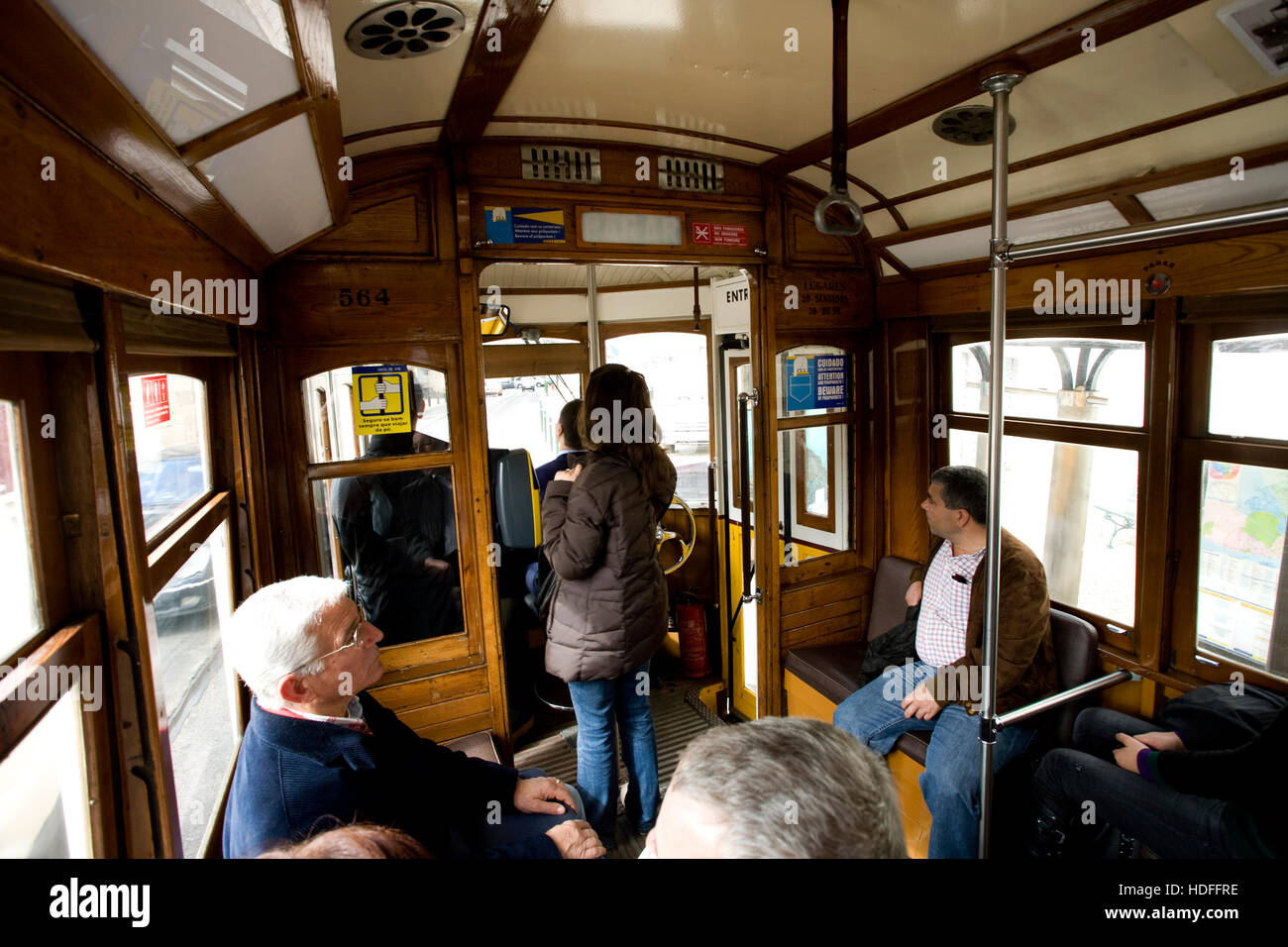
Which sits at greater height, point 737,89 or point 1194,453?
point 737,89

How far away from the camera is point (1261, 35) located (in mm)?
1671

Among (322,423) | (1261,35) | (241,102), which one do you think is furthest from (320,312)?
(1261,35)

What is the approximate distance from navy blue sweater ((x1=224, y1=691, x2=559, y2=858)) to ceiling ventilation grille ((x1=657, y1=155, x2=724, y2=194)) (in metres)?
2.50

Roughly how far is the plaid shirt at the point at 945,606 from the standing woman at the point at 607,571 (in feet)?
3.85

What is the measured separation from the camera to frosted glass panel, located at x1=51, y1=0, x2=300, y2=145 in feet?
2.55

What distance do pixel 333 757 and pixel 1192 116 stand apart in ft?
9.64

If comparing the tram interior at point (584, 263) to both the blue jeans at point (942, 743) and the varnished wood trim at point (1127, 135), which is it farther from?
the blue jeans at point (942, 743)

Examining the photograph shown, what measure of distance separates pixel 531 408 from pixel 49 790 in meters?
4.48

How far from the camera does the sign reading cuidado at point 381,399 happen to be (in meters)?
2.76

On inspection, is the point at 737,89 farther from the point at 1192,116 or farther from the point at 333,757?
the point at 333,757

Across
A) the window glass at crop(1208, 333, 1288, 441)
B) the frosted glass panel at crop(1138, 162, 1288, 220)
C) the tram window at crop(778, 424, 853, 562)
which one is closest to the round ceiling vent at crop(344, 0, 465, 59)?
the frosted glass panel at crop(1138, 162, 1288, 220)

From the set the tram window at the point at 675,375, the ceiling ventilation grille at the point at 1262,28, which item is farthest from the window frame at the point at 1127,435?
the tram window at the point at 675,375

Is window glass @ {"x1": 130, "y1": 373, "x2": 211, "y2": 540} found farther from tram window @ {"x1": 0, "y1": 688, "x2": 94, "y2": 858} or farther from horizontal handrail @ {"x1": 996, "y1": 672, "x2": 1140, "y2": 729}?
horizontal handrail @ {"x1": 996, "y1": 672, "x2": 1140, "y2": 729}

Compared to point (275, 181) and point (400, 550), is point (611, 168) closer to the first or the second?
point (275, 181)
